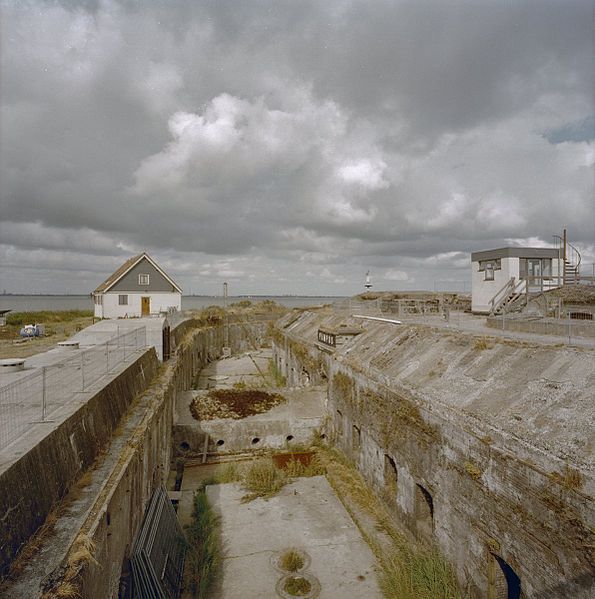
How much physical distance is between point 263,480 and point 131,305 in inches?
1261

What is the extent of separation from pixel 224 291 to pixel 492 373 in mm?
50027

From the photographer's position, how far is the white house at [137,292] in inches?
1578

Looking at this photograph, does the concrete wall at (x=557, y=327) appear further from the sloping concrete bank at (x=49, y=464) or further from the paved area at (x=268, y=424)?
the sloping concrete bank at (x=49, y=464)

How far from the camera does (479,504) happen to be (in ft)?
25.3

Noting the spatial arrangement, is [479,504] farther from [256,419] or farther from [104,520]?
[256,419]

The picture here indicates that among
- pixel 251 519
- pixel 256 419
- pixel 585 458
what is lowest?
pixel 251 519

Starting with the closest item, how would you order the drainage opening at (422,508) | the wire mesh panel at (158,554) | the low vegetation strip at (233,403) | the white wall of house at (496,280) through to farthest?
the wire mesh panel at (158,554) < the drainage opening at (422,508) < the low vegetation strip at (233,403) < the white wall of house at (496,280)

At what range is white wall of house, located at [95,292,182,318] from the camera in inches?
1575

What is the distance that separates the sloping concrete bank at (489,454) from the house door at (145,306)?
32.3 metres

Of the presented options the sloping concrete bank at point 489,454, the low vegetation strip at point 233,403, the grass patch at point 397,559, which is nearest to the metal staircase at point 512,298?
the sloping concrete bank at point 489,454

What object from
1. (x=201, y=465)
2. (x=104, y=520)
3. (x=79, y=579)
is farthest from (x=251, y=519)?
(x=79, y=579)

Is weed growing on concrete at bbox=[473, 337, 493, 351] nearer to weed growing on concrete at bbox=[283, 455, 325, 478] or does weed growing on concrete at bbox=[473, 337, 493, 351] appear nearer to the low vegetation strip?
weed growing on concrete at bbox=[283, 455, 325, 478]

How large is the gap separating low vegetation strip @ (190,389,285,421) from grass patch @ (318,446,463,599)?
15.8ft

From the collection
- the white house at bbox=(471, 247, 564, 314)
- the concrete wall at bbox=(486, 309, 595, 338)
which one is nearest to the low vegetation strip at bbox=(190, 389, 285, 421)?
the concrete wall at bbox=(486, 309, 595, 338)
